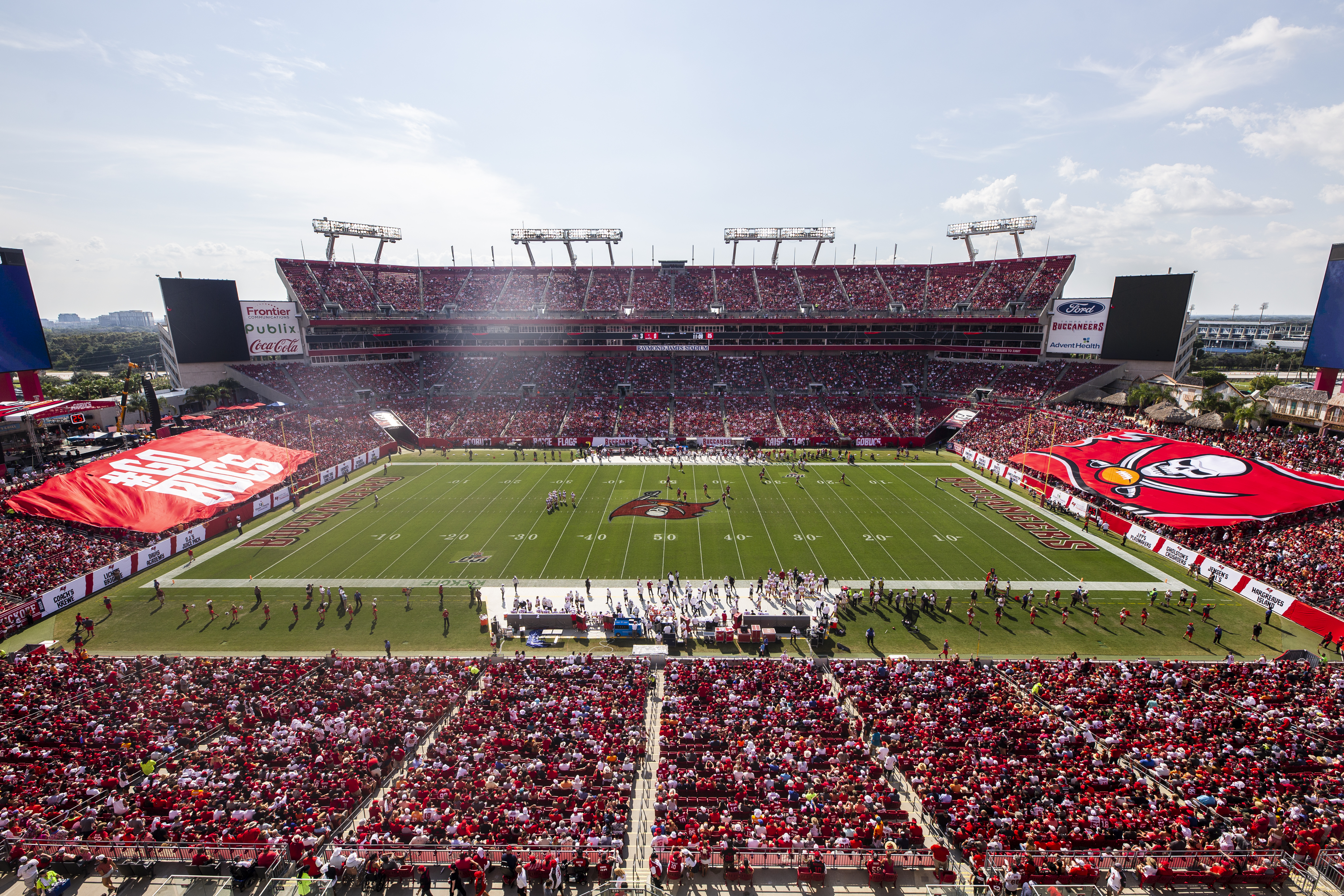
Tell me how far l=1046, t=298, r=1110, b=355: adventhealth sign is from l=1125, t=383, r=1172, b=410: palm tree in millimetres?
7901

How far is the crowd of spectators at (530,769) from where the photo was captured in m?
11.7

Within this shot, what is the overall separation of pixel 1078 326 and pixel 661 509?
43143 millimetres

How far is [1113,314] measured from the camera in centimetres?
4900

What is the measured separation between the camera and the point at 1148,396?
42.8 meters

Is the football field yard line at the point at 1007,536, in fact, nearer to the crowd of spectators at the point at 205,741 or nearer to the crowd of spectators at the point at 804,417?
the crowd of spectators at the point at 804,417

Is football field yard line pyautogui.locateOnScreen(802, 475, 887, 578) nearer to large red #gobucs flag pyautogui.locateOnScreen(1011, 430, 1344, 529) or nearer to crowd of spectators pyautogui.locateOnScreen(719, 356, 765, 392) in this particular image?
large red #gobucs flag pyautogui.locateOnScreen(1011, 430, 1344, 529)

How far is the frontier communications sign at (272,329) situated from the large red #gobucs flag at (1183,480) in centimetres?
6231

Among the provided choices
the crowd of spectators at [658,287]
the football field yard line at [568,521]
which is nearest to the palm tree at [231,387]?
the crowd of spectators at [658,287]

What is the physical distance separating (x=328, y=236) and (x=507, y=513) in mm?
47239

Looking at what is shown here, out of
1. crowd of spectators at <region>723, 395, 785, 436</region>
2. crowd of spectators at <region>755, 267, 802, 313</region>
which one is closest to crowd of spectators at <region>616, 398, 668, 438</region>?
crowd of spectators at <region>723, 395, 785, 436</region>

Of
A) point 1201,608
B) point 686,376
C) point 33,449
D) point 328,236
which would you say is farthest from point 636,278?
point 1201,608

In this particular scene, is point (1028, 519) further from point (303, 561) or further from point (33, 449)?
point (33, 449)

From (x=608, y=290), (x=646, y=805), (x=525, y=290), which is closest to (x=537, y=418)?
(x=525, y=290)

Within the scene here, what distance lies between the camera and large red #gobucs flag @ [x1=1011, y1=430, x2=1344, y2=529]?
27.8m
